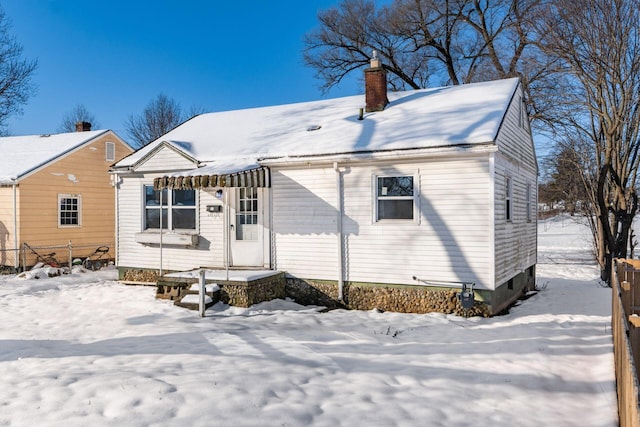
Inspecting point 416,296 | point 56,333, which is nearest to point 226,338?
point 56,333

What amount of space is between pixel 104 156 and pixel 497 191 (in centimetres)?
1740

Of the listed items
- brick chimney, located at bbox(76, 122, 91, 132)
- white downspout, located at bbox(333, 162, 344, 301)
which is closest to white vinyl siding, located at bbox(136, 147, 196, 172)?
white downspout, located at bbox(333, 162, 344, 301)

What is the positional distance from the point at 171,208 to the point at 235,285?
387 centimetres

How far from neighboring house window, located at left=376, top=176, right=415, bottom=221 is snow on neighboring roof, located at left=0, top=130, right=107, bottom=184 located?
13.6 m

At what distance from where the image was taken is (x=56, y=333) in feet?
27.5

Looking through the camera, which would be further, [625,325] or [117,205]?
[117,205]

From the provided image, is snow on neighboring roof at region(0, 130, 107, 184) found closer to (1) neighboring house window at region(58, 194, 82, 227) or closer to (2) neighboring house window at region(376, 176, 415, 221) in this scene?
(1) neighboring house window at region(58, 194, 82, 227)

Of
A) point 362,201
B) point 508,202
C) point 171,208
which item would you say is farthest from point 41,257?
point 508,202

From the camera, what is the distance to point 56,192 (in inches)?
737

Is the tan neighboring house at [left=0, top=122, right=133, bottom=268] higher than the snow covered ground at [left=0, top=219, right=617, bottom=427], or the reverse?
the tan neighboring house at [left=0, top=122, right=133, bottom=268]

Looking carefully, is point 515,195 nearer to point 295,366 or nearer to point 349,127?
point 349,127

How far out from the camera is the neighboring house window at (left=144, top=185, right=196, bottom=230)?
13.0m

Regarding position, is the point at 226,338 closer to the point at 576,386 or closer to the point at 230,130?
the point at 576,386

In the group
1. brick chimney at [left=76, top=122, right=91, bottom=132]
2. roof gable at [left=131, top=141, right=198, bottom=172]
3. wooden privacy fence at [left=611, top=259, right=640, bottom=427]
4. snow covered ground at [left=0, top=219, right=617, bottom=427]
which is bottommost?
snow covered ground at [left=0, top=219, right=617, bottom=427]
